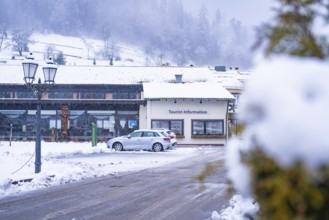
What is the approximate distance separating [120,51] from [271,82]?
6330 inches

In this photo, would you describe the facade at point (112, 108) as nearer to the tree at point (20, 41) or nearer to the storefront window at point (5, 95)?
the storefront window at point (5, 95)

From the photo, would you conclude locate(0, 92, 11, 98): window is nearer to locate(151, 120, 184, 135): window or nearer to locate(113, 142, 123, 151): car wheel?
locate(151, 120, 184, 135): window

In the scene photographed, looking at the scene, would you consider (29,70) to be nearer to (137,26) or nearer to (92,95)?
(92,95)

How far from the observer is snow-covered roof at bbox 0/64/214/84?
135ft

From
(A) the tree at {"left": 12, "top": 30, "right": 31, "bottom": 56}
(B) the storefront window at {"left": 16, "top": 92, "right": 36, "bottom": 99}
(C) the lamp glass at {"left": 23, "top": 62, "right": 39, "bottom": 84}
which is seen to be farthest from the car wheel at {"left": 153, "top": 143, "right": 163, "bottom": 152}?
(A) the tree at {"left": 12, "top": 30, "right": 31, "bottom": 56}

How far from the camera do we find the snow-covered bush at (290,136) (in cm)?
148

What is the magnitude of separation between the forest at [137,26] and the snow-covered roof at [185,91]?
392ft

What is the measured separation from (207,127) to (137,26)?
6159 inches

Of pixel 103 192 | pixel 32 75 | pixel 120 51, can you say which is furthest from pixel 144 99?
pixel 120 51

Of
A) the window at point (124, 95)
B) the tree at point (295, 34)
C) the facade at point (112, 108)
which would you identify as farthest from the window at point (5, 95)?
the tree at point (295, 34)

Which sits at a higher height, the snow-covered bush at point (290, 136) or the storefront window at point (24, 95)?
the storefront window at point (24, 95)

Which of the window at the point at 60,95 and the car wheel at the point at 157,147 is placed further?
the window at the point at 60,95

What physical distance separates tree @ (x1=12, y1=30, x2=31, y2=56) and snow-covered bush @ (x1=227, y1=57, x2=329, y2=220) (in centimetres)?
12062

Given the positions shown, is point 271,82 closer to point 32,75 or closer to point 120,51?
point 32,75
